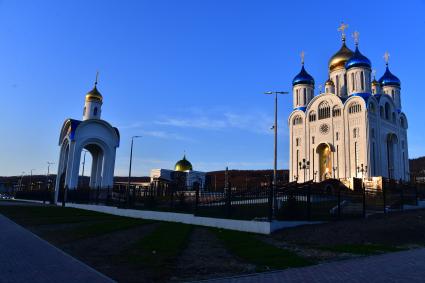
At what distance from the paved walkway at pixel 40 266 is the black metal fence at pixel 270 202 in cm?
772

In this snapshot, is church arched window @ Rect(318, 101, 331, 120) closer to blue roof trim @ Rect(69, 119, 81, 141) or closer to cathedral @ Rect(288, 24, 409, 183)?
cathedral @ Rect(288, 24, 409, 183)

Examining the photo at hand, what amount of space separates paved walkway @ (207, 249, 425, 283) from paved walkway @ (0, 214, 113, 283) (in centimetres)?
269

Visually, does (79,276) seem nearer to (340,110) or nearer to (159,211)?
(159,211)

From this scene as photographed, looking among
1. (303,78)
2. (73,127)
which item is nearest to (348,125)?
(303,78)

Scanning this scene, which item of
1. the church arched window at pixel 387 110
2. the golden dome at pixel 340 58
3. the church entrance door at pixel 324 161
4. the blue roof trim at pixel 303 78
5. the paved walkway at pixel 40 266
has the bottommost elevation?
the paved walkway at pixel 40 266

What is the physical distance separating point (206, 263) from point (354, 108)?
48166mm

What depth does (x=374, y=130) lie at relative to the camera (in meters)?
51.2

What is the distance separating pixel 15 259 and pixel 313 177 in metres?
49.0

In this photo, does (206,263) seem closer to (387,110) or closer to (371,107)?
(371,107)

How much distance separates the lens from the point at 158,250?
33.2 feet

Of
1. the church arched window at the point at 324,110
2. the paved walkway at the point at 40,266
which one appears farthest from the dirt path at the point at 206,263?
the church arched window at the point at 324,110

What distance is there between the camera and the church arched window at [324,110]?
5541 cm

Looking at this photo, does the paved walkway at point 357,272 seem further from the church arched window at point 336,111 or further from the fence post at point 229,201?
the church arched window at point 336,111

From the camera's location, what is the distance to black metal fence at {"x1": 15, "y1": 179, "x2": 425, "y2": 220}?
15.5m
